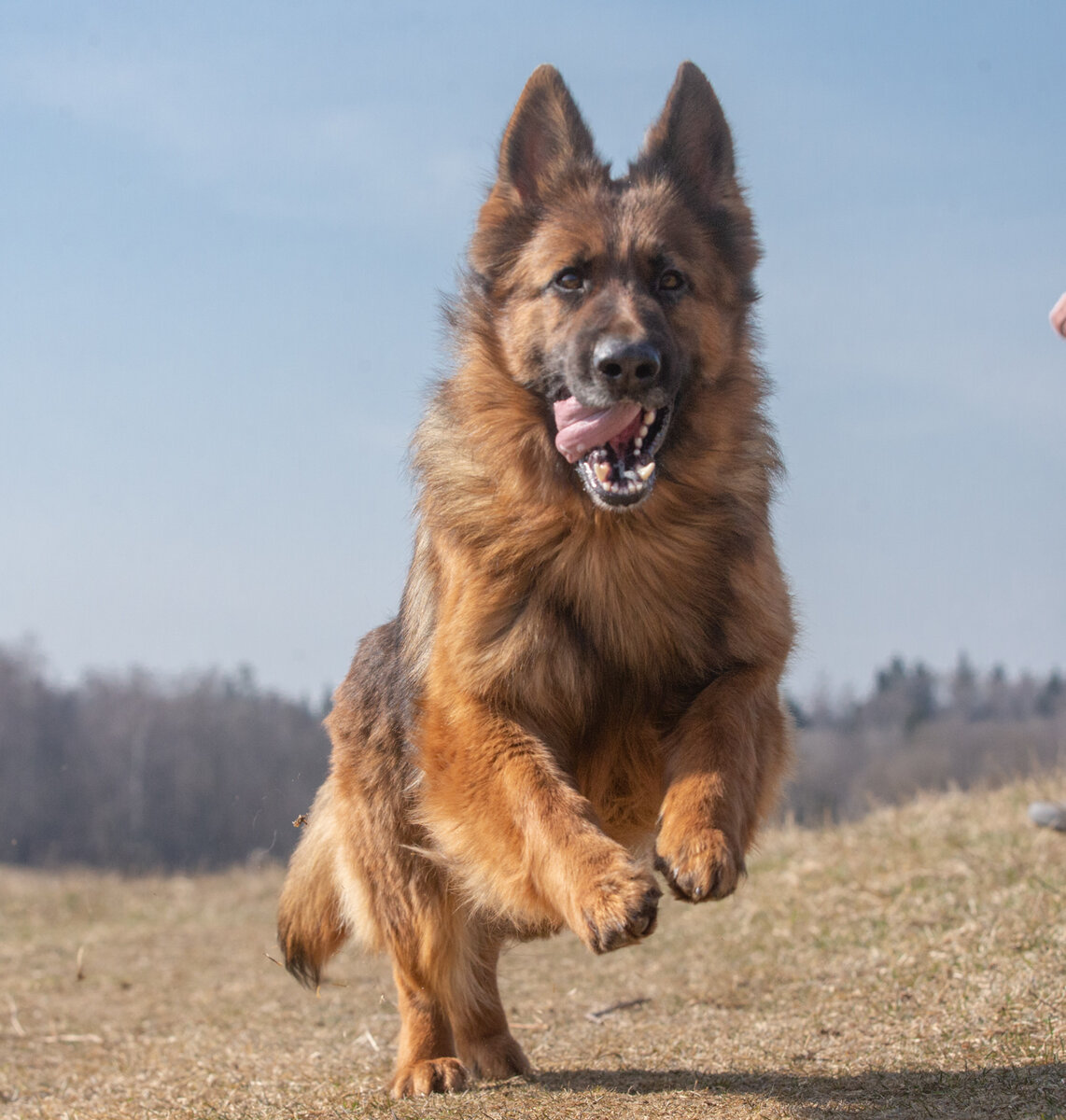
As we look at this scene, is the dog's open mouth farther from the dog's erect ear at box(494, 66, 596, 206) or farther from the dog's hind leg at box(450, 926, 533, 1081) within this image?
the dog's hind leg at box(450, 926, 533, 1081)

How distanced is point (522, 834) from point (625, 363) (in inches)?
64.3

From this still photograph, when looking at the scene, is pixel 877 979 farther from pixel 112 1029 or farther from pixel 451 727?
pixel 112 1029

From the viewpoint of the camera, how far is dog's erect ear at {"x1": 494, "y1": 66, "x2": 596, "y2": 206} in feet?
15.8

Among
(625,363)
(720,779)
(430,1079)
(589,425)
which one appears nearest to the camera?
(720,779)

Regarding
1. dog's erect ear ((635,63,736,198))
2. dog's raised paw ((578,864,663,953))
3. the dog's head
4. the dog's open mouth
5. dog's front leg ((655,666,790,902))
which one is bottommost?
dog's raised paw ((578,864,663,953))

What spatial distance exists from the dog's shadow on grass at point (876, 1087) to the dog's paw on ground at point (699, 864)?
3.33ft

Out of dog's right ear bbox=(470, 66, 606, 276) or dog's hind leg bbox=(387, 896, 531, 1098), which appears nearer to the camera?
dog's right ear bbox=(470, 66, 606, 276)

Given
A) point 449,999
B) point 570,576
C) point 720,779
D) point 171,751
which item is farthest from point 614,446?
point 171,751

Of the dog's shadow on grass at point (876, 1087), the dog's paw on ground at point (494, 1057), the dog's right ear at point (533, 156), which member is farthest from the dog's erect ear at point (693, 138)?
the dog's paw on ground at point (494, 1057)

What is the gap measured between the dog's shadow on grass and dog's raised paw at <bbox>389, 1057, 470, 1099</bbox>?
1.14 ft

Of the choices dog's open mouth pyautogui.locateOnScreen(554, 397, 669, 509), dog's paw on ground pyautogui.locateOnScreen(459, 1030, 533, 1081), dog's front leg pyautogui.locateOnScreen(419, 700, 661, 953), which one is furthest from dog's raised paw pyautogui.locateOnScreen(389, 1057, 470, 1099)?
dog's open mouth pyautogui.locateOnScreen(554, 397, 669, 509)

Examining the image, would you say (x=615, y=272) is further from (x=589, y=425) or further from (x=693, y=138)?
(x=693, y=138)

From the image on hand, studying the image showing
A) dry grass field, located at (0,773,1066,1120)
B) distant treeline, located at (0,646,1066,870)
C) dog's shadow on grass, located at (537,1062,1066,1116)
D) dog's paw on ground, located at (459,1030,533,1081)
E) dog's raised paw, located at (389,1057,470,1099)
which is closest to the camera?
dog's shadow on grass, located at (537,1062,1066,1116)

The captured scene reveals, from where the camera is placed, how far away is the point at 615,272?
4328mm
